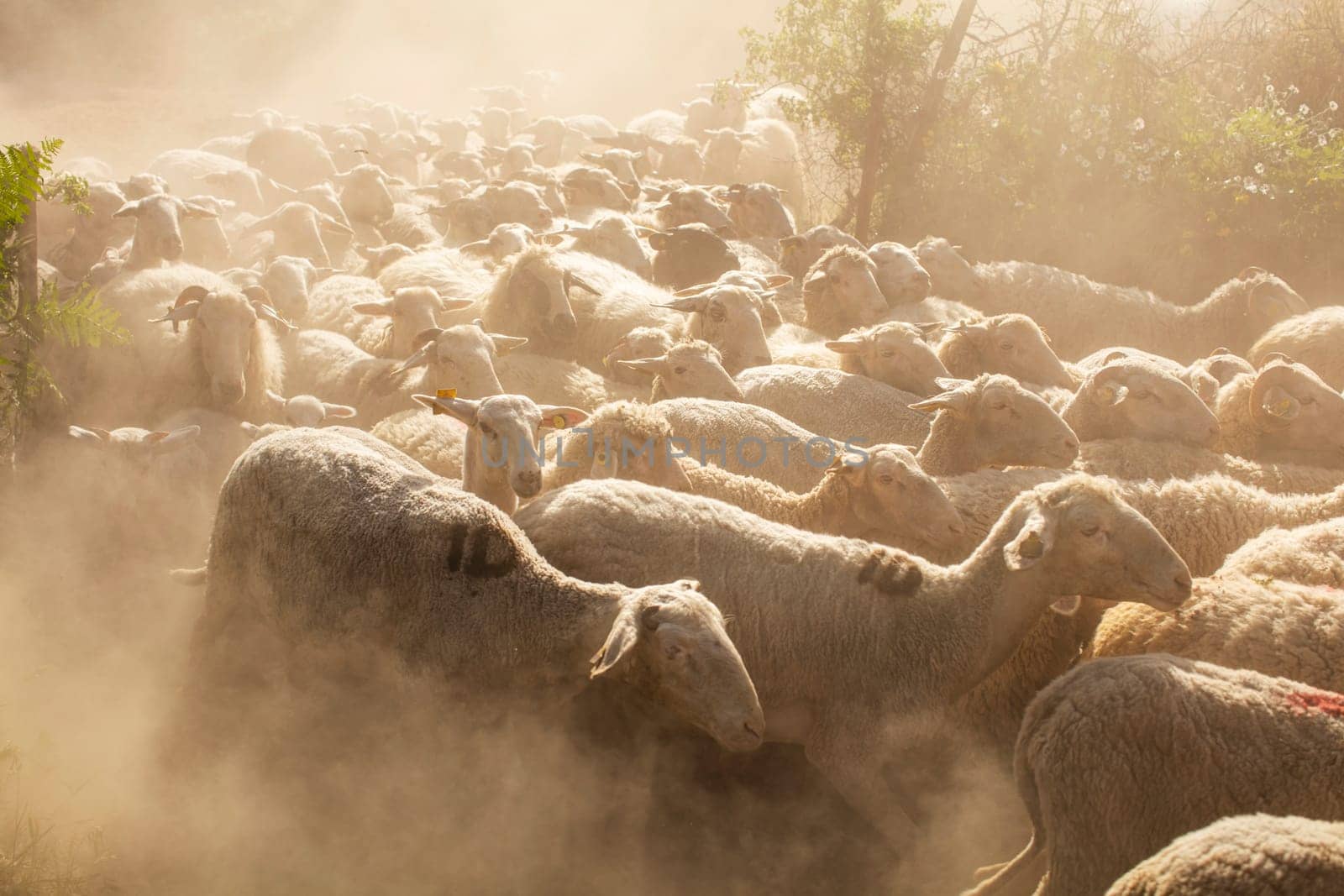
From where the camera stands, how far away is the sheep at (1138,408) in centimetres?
619

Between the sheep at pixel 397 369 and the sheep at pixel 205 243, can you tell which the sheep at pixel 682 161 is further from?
the sheep at pixel 397 369

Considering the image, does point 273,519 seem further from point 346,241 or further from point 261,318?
point 346,241

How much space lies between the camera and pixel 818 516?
521 centimetres

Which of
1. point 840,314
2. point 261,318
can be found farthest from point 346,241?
point 840,314

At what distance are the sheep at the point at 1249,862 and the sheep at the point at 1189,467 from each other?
11.2ft

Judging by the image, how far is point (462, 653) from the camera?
3914mm

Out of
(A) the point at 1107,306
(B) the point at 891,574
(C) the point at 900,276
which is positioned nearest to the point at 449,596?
(B) the point at 891,574

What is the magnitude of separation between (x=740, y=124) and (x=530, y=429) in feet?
52.3

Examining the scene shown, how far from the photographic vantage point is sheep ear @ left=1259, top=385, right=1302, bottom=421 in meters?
6.30

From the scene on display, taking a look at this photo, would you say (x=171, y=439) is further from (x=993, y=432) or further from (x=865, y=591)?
(x=993, y=432)

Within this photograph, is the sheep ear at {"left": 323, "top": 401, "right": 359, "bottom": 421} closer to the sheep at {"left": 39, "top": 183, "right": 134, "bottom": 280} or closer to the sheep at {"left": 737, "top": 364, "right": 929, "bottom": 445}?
the sheep at {"left": 737, "top": 364, "right": 929, "bottom": 445}

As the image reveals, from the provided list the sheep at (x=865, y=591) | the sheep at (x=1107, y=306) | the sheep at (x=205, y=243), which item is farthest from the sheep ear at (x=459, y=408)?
the sheep at (x=205, y=243)

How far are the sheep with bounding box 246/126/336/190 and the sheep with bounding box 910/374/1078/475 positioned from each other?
11.9 meters

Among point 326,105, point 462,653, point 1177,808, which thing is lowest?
point 326,105
